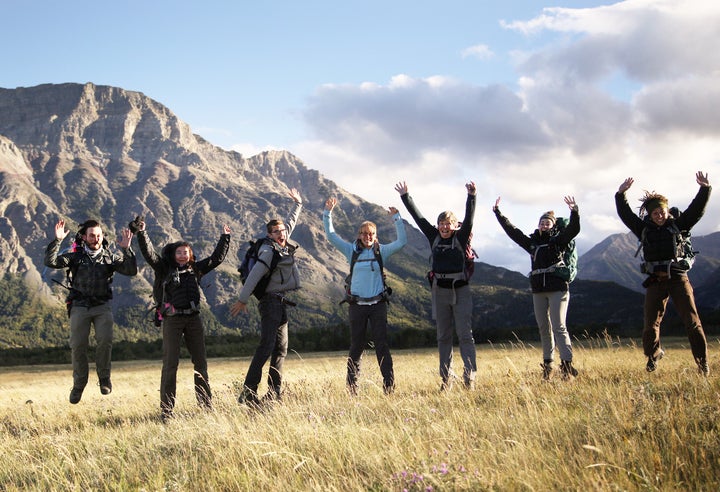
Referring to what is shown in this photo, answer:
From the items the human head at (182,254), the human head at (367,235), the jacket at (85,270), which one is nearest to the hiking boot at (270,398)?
the human head at (182,254)

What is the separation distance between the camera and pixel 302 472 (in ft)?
15.8

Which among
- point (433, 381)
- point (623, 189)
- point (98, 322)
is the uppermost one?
point (623, 189)

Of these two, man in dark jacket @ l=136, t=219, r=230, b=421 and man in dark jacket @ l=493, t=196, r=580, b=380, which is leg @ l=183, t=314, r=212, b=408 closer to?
man in dark jacket @ l=136, t=219, r=230, b=421

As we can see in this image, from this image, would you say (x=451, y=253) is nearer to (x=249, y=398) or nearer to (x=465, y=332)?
(x=465, y=332)

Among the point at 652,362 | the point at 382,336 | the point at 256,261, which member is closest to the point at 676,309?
the point at 652,362

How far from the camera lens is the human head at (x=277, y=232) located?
370 inches

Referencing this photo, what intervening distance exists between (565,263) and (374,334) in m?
3.80

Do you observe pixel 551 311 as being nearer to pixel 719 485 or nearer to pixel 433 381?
pixel 433 381

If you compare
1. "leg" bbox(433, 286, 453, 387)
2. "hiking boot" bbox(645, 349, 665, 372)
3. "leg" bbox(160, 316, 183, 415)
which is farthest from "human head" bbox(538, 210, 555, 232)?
"leg" bbox(160, 316, 183, 415)

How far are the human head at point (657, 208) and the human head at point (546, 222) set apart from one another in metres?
1.55

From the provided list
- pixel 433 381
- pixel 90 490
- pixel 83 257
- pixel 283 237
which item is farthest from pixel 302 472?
pixel 83 257

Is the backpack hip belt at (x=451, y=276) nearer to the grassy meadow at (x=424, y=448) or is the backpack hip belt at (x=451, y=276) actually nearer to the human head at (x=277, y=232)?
the grassy meadow at (x=424, y=448)

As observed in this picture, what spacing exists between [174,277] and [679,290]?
838 centimetres

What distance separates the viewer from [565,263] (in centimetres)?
1029
